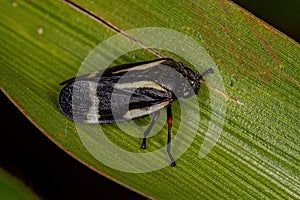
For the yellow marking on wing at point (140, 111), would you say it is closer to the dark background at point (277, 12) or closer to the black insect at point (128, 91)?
the black insect at point (128, 91)

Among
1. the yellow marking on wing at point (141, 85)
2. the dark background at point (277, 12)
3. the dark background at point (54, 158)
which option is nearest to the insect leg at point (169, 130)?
the yellow marking on wing at point (141, 85)

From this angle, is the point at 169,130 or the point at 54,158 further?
the point at 54,158

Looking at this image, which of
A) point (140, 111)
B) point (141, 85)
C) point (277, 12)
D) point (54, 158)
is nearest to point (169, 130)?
point (140, 111)

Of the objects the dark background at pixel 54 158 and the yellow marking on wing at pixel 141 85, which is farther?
the dark background at pixel 54 158

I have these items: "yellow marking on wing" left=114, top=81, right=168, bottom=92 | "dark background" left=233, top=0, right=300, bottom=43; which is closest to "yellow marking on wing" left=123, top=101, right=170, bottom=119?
"yellow marking on wing" left=114, top=81, right=168, bottom=92

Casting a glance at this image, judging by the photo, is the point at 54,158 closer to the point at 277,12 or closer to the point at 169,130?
the point at 169,130

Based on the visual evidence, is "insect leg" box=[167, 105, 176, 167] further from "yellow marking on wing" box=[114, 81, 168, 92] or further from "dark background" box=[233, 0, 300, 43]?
"dark background" box=[233, 0, 300, 43]
